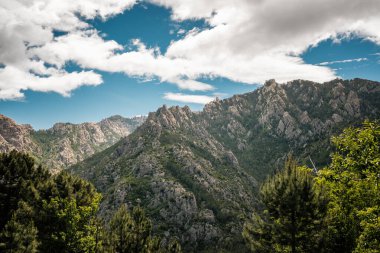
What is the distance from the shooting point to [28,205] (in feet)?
119

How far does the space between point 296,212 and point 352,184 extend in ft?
18.3

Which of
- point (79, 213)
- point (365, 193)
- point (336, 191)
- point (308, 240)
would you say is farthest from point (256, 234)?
point (79, 213)

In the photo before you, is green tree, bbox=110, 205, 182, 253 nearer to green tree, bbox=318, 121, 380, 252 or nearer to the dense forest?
the dense forest

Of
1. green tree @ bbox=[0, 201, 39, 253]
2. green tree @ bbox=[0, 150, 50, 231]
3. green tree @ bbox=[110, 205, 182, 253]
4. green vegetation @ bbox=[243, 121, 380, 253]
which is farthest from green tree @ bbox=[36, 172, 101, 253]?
green vegetation @ bbox=[243, 121, 380, 253]

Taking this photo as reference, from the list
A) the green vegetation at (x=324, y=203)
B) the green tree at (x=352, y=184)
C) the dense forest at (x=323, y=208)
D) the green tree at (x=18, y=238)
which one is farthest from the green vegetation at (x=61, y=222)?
the green tree at (x=352, y=184)

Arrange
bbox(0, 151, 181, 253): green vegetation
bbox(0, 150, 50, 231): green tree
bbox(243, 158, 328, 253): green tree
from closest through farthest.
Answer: bbox(243, 158, 328, 253): green tree, bbox(0, 151, 181, 253): green vegetation, bbox(0, 150, 50, 231): green tree

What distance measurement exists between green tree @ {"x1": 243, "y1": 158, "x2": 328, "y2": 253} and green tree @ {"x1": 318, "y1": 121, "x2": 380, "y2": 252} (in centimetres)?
133

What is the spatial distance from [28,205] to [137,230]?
14893 millimetres

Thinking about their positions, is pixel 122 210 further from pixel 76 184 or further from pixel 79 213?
pixel 76 184

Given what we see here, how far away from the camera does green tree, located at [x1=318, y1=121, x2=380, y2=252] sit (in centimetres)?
2048

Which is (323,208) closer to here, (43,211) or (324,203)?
(324,203)

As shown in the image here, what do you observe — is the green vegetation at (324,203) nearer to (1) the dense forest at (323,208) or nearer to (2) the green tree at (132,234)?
(1) the dense forest at (323,208)

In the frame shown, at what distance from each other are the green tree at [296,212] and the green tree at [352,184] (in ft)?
4.35

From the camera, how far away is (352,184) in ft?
72.4
